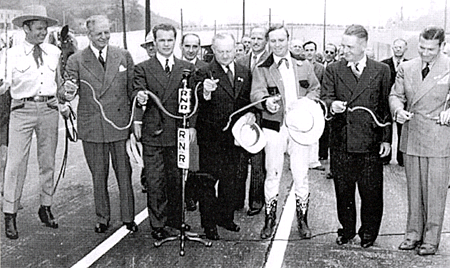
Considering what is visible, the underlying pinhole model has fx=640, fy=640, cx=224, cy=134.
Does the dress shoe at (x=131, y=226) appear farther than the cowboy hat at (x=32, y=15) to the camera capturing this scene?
Yes

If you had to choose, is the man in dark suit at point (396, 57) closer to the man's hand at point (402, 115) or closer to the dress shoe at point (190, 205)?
the man's hand at point (402, 115)

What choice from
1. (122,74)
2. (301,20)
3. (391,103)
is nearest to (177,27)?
(122,74)

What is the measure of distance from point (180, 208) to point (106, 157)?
693 mm

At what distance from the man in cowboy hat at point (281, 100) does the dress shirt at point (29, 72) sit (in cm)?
142

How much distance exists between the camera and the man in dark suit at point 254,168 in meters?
5.09

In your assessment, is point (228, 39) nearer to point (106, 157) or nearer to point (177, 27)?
point (177, 27)

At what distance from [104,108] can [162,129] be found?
465 mm

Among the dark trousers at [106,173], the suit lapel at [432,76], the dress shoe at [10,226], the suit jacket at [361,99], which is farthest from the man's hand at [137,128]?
the suit lapel at [432,76]

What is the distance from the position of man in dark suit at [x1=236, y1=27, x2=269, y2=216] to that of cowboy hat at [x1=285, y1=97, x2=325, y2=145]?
55cm

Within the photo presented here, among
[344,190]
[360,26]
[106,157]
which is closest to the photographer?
[360,26]

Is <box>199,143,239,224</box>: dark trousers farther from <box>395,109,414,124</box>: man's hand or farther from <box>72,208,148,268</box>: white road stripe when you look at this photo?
<box>395,109,414,124</box>: man's hand

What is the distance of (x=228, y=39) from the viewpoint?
14.6ft

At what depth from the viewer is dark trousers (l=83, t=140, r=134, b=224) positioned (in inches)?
191

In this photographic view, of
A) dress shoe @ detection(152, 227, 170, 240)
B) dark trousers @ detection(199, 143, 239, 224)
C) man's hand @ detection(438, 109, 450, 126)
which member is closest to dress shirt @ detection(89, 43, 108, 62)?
dark trousers @ detection(199, 143, 239, 224)
